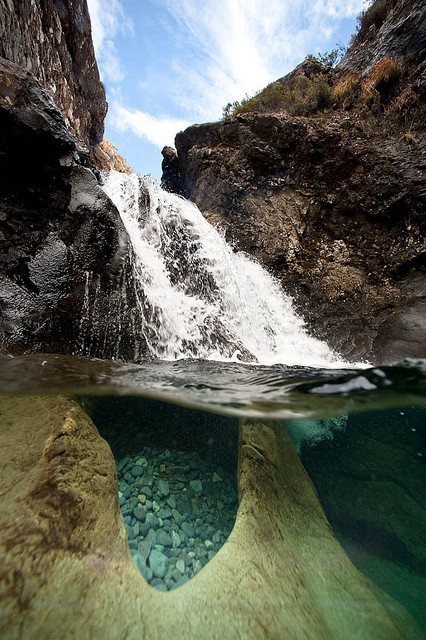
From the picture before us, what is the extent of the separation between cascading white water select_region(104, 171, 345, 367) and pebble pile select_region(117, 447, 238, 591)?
1900 mm

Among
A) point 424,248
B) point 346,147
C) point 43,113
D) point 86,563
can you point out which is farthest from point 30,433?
point 346,147

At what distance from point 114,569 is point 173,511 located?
157 cm

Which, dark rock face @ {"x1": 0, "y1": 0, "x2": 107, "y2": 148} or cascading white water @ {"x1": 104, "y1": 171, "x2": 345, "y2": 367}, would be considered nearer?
cascading white water @ {"x1": 104, "y1": 171, "x2": 345, "y2": 367}

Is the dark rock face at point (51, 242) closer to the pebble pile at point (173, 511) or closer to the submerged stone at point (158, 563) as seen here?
the pebble pile at point (173, 511)

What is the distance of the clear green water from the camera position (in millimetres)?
3410

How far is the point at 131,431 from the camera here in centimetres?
442

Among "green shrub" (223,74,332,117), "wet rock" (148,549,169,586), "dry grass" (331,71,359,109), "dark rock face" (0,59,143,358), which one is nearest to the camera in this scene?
"wet rock" (148,549,169,586)

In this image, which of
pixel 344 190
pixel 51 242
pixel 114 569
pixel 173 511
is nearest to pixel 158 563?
pixel 173 511

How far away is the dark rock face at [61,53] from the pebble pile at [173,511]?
7984 mm

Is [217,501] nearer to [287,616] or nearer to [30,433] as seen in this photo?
[287,616]

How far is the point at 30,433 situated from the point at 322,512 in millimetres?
3473

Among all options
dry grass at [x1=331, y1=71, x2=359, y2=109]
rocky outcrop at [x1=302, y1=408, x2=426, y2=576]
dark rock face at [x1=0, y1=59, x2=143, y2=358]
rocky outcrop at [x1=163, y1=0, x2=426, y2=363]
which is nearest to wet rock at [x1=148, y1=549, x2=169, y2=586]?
rocky outcrop at [x1=302, y1=408, x2=426, y2=576]

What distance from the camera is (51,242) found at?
4.99 metres

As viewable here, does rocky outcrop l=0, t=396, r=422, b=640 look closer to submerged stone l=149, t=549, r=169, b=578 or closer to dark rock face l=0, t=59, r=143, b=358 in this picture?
submerged stone l=149, t=549, r=169, b=578
